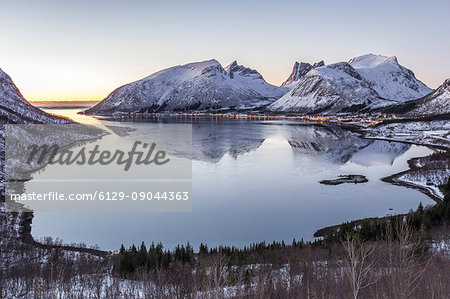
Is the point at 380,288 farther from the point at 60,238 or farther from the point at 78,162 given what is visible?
the point at 78,162

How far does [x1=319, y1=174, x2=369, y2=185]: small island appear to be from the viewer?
40531 mm

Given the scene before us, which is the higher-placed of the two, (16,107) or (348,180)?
(16,107)

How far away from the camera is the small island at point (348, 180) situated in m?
40.5

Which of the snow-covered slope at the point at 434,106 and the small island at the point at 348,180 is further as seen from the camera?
the snow-covered slope at the point at 434,106

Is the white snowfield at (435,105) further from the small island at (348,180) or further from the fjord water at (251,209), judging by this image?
the small island at (348,180)

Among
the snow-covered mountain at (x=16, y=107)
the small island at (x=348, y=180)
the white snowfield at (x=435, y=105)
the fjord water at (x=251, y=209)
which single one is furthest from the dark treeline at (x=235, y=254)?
the white snowfield at (x=435, y=105)

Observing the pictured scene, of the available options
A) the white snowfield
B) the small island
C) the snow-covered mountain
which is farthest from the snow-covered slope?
the snow-covered mountain

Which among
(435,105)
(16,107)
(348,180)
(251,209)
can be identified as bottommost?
(251,209)

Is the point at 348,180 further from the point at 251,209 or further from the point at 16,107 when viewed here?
the point at 16,107

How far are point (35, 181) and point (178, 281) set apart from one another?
33278 mm

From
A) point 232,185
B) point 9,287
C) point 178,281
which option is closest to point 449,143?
point 232,185

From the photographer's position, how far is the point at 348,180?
41719 millimetres

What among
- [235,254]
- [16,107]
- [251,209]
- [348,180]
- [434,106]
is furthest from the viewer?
[434,106]

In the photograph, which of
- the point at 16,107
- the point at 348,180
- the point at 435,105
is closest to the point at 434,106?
the point at 435,105
